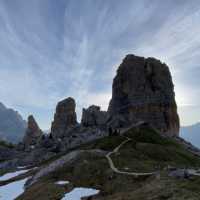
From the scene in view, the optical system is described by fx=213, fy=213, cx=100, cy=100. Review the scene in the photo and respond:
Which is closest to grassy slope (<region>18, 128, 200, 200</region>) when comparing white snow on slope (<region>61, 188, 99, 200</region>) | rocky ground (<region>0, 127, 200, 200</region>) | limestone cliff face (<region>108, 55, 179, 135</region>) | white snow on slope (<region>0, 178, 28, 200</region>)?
rocky ground (<region>0, 127, 200, 200</region>)

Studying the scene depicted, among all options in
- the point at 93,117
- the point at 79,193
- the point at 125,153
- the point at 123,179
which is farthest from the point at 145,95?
the point at 79,193

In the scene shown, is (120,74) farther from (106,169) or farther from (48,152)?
(106,169)

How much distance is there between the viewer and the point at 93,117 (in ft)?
601

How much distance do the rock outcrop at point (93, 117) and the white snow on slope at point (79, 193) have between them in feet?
437

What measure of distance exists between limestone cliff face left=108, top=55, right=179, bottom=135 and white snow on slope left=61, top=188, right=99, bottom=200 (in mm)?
120465

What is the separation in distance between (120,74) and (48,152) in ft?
314

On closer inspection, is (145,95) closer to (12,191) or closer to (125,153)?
(125,153)

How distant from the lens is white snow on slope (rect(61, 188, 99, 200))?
38438 millimetres

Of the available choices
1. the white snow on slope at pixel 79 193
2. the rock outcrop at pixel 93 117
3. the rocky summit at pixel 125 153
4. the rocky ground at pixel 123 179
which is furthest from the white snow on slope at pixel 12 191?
the rock outcrop at pixel 93 117

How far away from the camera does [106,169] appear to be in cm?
4950

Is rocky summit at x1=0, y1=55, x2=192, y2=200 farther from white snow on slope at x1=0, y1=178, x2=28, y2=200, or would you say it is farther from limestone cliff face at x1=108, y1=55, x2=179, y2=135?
white snow on slope at x1=0, y1=178, x2=28, y2=200

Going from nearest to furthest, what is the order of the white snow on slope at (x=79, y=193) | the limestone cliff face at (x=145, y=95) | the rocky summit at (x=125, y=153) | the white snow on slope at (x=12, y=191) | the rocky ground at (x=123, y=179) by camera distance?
the rocky ground at (x=123, y=179) < the rocky summit at (x=125, y=153) < the white snow on slope at (x=79, y=193) < the white snow on slope at (x=12, y=191) < the limestone cliff face at (x=145, y=95)

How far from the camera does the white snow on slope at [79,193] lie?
1513 inches

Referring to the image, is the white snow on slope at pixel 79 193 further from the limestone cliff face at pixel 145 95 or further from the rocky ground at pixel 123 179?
the limestone cliff face at pixel 145 95
